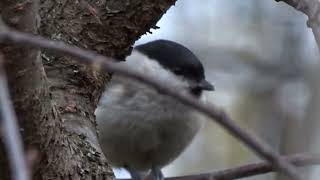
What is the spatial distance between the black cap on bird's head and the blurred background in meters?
0.32

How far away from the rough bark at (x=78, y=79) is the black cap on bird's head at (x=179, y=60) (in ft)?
3.57

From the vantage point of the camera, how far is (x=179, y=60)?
3012mm

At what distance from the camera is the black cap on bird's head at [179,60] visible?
2943mm

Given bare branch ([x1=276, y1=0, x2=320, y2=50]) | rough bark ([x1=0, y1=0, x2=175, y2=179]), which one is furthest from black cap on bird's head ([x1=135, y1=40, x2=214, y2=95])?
bare branch ([x1=276, y1=0, x2=320, y2=50])

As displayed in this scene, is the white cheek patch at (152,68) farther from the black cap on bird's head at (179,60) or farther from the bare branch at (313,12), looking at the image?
the bare branch at (313,12)

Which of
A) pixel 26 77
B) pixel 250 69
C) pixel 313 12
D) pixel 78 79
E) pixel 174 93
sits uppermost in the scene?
pixel 174 93

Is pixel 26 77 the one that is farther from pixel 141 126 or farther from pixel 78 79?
pixel 141 126

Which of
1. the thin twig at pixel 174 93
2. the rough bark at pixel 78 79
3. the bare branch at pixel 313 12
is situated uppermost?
the thin twig at pixel 174 93

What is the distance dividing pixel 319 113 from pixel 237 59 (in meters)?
1.66

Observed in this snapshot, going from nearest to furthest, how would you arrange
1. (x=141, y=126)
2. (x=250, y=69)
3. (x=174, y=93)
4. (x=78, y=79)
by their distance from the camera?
1. (x=174, y=93)
2. (x=78, y=79)
3. (x=141, y=126)
4. (x=250, y=69)

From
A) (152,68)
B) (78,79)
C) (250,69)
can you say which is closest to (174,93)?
(78,79)

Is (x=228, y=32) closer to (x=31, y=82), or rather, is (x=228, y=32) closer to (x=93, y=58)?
(x=31, y=82)

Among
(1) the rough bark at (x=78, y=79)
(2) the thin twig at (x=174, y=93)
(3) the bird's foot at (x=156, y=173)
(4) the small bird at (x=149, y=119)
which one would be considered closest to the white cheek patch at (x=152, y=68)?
(4) the small bird at (x=149, y=119)

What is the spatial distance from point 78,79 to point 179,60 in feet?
4.28
